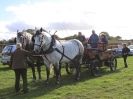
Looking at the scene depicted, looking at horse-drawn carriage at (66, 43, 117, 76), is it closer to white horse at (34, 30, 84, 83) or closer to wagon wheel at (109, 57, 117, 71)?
wagon wheel at (109, 57, 117, 71)

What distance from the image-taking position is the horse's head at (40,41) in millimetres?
15430

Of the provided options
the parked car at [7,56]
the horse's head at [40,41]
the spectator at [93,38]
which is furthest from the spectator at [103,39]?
the parked car at [7,56]

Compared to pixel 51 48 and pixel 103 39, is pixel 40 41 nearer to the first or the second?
pixel 51 48

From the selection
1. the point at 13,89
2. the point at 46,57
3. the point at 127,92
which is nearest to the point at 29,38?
the point at 46,57

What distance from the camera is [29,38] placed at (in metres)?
16.7

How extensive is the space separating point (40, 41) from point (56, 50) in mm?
1111

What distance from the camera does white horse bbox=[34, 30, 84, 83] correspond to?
51.2 ft

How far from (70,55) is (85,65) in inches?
110

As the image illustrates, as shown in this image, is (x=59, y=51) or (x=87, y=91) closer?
(x=87, y=91)

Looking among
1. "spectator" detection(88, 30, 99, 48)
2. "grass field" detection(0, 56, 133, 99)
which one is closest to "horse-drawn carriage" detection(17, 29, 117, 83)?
"spectator" detection(88, 30, 99, 48)

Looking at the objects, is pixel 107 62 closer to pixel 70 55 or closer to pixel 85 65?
pixel 85 65

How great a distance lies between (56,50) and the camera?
16359 millimetres

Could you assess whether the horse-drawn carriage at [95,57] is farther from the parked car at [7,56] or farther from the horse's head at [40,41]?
the parked car at [7,56]

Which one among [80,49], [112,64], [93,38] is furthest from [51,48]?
[112,64]
